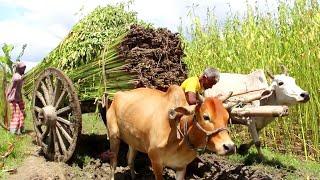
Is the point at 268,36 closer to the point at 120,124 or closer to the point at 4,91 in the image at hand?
the point at 120,124

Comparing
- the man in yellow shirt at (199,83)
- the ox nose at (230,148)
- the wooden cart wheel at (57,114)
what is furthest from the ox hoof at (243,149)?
the ox nose at (230,148)

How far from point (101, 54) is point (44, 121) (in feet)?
4.16

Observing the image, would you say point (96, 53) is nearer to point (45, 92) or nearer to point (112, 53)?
point (112, 53)

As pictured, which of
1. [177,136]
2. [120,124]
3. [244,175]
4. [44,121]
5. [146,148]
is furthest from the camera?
[44,121]

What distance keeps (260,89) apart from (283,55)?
4.68 ft

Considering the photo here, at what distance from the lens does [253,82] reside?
6.05 m

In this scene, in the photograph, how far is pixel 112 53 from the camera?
540cm

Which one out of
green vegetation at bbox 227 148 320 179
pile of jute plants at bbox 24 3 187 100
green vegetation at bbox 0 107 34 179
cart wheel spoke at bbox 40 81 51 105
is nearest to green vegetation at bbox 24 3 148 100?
pile of jute plants at bbox 24 3 187 100

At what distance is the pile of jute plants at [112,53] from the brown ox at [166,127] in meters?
0.33

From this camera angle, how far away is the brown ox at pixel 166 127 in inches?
142

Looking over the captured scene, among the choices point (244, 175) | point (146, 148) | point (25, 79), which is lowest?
point (244, 175)

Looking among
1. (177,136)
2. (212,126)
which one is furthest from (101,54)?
(212,126)

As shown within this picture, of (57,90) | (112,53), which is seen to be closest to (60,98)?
(57,90)

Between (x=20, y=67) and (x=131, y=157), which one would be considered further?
(x=20, y=67)
